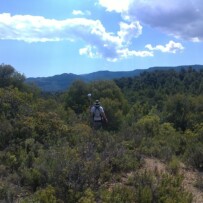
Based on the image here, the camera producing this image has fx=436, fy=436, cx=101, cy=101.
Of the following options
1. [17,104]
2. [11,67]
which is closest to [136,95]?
[11,67]

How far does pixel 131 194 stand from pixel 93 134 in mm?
4990

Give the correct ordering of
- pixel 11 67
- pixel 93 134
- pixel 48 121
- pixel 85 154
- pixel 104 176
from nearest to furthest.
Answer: pixel 104 176, pixel 85 154, pixel 93 134, pixel 48 121, pixel 11 67

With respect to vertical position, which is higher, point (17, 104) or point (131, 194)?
point (17, 104)

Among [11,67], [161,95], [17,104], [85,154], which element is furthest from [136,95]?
[85,154]

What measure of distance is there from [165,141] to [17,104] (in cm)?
535

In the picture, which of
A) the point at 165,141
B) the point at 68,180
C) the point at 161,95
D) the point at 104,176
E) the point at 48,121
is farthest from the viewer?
the point at 161,95

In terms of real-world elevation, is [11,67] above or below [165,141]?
above

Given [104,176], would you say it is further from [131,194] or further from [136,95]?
[136,95]

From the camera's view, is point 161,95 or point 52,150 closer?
point 52,150

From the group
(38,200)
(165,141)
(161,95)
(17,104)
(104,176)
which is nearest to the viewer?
(38,200)

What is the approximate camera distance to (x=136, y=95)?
283 ft

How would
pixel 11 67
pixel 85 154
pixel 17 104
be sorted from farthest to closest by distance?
pixel 11 67 → pixel 17 104 → pixel 85 154

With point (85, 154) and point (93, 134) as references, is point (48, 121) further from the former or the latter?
point (85, 154)

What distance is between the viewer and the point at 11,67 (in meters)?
43.3
